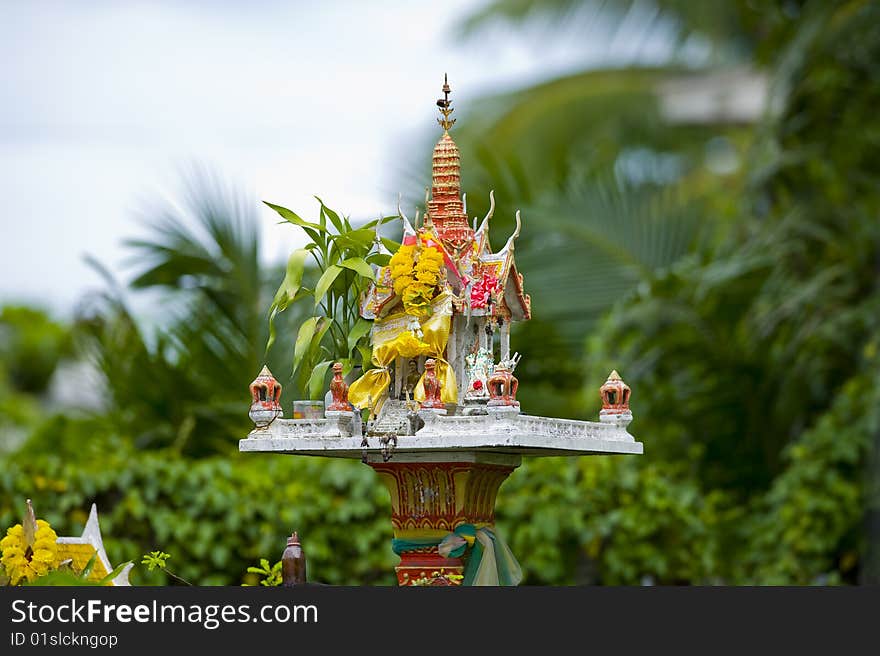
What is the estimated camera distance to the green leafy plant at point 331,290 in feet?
21.8

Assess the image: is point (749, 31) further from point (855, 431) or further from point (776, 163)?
point (855, 431)

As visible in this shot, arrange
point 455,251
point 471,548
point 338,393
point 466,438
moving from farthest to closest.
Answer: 1. point 455,251
2. point 471,548
3. point 338,393
4. point 466,438

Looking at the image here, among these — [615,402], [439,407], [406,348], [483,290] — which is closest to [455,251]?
[483,290]

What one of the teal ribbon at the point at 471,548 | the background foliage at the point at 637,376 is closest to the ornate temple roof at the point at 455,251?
the teal ribbon at the point at 471,548

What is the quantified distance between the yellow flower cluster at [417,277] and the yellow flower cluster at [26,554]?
1.89 m

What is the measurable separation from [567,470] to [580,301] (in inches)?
107

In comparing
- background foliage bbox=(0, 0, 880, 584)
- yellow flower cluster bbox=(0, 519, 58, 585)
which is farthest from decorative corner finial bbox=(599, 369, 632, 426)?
background foliage bbox=(0, 0, 880, 584)

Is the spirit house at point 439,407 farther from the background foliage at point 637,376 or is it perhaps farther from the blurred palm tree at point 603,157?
the blurred palm tree at point 603,157

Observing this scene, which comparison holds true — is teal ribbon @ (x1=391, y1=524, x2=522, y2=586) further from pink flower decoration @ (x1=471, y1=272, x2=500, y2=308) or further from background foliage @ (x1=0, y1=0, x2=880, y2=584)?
background foliage @ (x1=0, y1=0, x2=880, y2=584)

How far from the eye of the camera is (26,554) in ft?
21.1

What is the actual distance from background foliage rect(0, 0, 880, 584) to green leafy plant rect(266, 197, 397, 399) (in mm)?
2841

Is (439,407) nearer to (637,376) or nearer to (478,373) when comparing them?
(478,373)

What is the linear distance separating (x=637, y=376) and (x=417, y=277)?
600 centimetres

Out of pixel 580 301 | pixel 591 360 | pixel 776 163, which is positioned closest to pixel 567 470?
pixel 591 360
